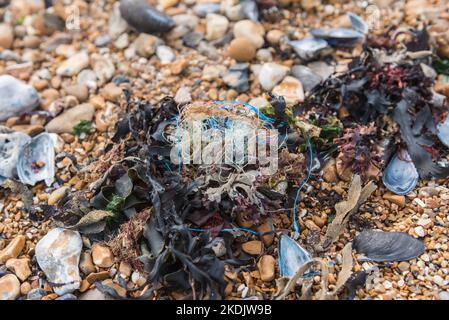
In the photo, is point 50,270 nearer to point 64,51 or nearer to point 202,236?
point 202,236

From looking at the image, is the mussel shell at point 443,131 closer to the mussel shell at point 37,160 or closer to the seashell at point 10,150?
the mussel shell at point 37,160

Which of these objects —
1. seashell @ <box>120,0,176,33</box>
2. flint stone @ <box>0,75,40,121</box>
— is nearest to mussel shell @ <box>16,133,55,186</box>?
flint stone @ <box>0,75,40,121</box>

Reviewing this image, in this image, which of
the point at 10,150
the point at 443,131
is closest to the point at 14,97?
the point at 10,150

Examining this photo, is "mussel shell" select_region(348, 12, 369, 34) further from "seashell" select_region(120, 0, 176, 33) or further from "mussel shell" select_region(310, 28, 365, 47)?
"seashell" select_region(120, 0, 176, 33)

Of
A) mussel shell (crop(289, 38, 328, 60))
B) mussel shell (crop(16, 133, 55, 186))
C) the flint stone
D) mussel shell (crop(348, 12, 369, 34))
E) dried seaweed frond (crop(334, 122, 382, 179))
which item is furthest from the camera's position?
mussel shell (crop(348, 12, 369, 34))

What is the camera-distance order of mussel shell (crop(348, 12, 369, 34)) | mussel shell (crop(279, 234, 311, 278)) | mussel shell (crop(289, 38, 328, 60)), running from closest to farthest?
mussel shell (crop(279, 234, 311, 278)) < mussel shell (crop(289, 38, 328, 60)) < mussel shell (crop(348, 12, 369, 34))
